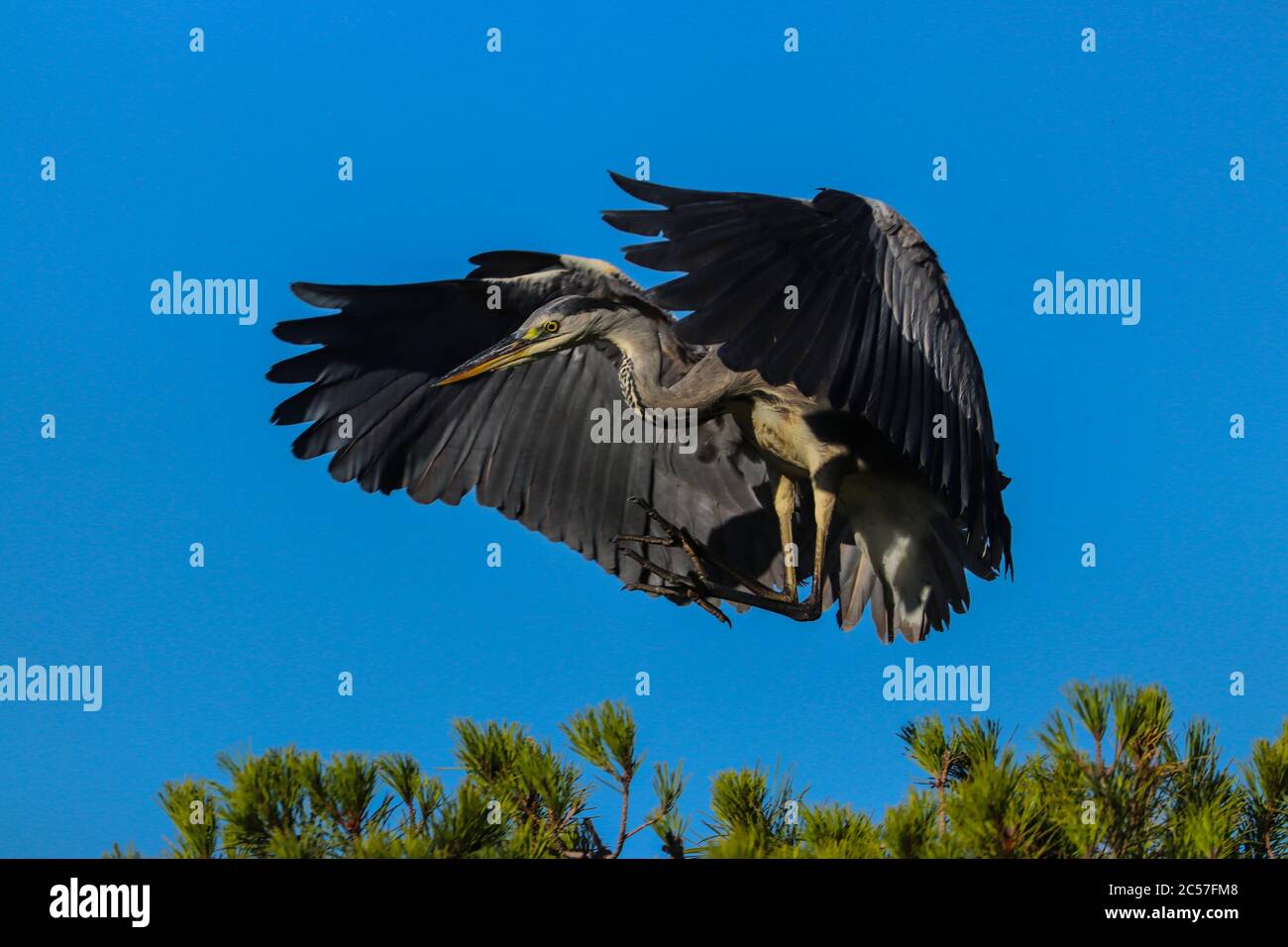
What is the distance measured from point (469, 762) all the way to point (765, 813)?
2.92ft

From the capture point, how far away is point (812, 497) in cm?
612

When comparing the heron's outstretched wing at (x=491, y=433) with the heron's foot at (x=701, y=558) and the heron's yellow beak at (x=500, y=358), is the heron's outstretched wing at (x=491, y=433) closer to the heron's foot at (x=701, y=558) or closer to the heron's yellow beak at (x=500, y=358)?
the heron's yellow beak at (x=500, y=358)

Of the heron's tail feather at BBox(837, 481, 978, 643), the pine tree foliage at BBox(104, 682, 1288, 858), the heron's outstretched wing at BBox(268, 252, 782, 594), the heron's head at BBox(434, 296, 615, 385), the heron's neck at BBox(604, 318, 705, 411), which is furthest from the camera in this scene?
the heron's outstretched wing at BBox(268, 252, 782, 594)

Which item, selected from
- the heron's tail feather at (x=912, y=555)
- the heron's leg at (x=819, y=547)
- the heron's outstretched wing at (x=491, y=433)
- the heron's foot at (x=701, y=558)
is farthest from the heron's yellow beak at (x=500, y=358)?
the heron's tail feather at (x=912, y=555)

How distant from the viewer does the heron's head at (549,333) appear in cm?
589

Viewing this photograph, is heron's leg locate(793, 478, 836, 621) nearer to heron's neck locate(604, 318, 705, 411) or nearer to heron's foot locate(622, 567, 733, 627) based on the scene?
heron's foot locate(622, 567, 733, 627)

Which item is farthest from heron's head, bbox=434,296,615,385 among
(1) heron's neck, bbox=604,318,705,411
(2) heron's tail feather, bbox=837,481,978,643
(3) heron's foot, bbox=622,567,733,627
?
(2) heron's tail feather, bbox=837,481,978,643

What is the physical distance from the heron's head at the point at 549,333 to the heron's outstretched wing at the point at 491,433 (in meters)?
0.60

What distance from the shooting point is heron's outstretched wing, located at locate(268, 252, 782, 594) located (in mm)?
6605

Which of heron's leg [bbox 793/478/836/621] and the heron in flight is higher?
the heron in flight

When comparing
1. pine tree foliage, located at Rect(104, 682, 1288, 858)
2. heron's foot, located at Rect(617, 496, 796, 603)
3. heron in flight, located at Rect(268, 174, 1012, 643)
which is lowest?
pine tree foliage, located at Rect(104, 682, 1288, 858)
